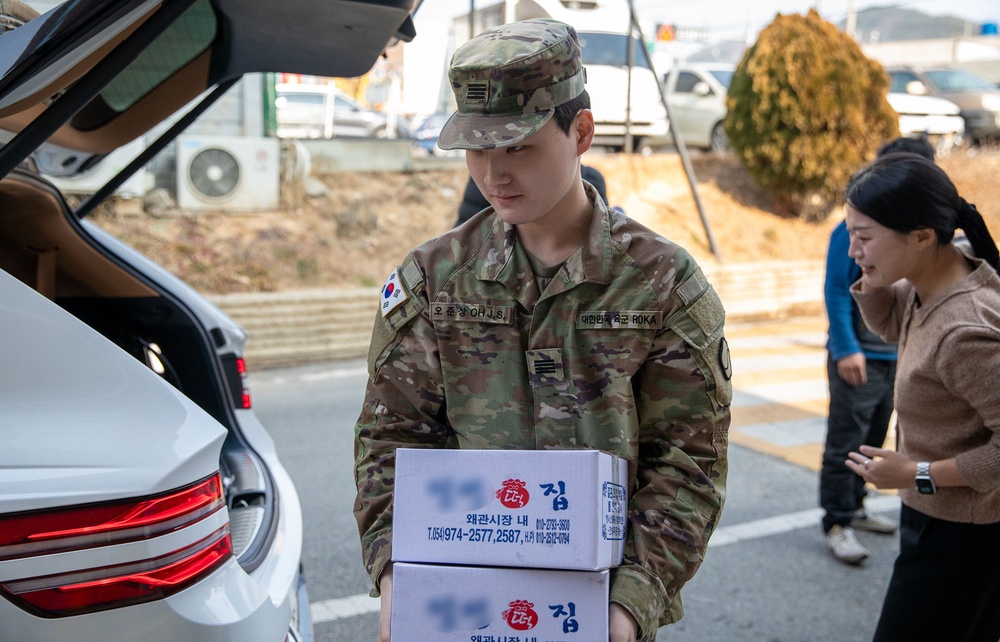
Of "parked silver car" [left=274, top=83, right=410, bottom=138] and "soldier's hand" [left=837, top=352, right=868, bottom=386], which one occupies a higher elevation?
"soldier's hand" [left=837, top=352, right=868, bottom=386]

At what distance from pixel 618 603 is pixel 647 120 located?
42.0ft

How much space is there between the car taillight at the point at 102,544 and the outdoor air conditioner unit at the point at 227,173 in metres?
8.30

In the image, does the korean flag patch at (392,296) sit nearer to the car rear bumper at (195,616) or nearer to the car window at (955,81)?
the car rear bumper at (195,616)

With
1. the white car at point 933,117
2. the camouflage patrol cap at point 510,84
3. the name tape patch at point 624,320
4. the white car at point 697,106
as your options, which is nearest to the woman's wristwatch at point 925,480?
the name tape patch at point 624,320

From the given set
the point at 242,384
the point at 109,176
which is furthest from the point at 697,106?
the point at 242,384

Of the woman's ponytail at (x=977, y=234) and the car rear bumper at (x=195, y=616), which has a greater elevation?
the woman's ponytail at (x=977, y=234)

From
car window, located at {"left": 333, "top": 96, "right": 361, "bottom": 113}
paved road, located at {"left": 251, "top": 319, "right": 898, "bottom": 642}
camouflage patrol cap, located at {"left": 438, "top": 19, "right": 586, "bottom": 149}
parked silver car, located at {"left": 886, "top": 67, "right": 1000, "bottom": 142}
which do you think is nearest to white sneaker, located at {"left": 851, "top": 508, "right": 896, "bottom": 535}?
paved road, located at {"left": 251, "top": 319, "right": 898, "bottom": 642}

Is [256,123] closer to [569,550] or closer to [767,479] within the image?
[767,479]

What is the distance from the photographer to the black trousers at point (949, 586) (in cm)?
225

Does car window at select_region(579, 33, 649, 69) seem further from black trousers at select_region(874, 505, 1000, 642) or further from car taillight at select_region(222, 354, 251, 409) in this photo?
black trousers at select_region(874, 505, 1000, 642)

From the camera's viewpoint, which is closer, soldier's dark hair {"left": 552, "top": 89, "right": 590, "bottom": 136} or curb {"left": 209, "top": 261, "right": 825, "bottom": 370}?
soldier's dark hair {"left": 552, "top": 89, "right": 590, "bottom": 136}

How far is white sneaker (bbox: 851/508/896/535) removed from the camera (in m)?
4.50

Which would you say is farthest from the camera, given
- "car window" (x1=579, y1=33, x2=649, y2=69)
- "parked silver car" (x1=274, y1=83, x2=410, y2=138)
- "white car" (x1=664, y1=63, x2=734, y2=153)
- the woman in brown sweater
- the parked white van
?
"parked silver car" (x1=274, y1=83, x2=410, y2=138)

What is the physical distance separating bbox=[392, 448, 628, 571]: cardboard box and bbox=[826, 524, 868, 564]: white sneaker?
2.92m
